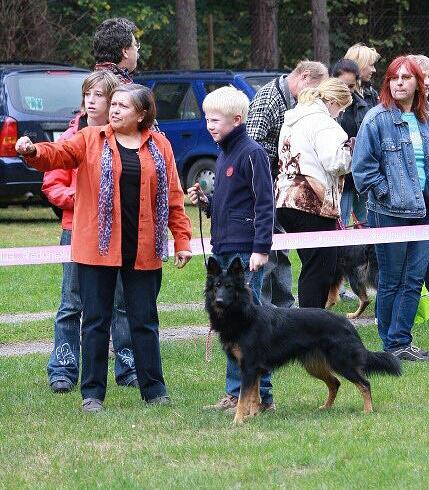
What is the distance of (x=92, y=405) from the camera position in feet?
21.9

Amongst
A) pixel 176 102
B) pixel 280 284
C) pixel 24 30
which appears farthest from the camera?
pixel 24 30

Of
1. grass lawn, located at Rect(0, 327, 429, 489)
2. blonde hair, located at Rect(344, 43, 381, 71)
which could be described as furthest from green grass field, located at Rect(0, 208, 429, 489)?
blonde hair, located at Rect(344, 43, 381, 71)

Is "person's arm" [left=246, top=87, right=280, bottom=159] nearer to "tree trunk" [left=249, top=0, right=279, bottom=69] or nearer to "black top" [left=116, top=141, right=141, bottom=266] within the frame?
"black top" [left=116, top=141, right=141, bottom=266]

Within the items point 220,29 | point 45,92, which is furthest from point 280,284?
point 220,29

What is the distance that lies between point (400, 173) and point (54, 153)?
2.66 metres

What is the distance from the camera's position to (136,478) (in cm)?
518

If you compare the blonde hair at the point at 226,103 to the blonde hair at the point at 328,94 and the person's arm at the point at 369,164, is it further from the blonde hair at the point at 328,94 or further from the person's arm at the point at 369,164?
the person's arm at the point at 369,164

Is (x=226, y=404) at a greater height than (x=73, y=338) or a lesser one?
lesser

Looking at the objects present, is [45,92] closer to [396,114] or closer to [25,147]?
[396,114]

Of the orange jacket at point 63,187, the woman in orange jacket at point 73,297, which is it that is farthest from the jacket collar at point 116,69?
the orange jacket at point 63,187

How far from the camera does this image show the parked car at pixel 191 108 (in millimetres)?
18188

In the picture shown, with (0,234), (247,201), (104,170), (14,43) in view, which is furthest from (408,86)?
(14,43)

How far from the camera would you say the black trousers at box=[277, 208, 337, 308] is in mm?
7840

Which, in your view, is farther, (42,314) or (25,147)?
(42,314)
